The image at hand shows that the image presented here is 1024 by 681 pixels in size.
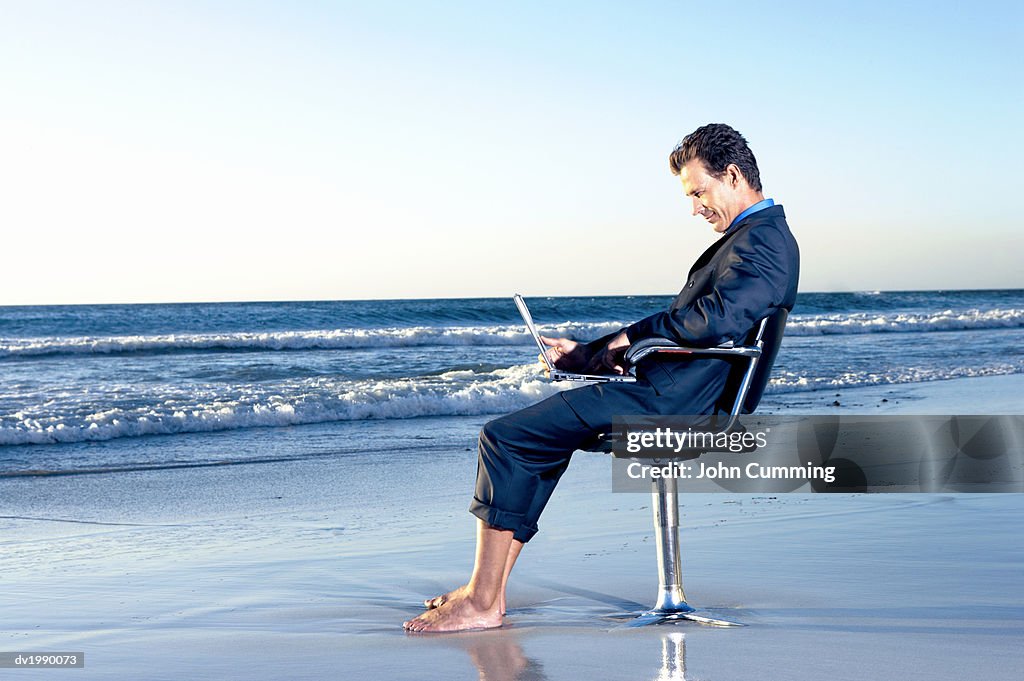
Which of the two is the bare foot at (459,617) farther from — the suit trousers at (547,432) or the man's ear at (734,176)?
the man's ear at (734,176)

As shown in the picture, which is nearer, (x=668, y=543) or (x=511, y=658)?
(x=511, y=658)

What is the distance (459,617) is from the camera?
3037 mm

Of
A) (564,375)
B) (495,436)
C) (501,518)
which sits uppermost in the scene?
(564,375)

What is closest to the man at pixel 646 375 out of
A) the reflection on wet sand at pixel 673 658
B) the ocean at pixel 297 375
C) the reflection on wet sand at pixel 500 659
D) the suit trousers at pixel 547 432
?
the suit trousers at pixel 547 432

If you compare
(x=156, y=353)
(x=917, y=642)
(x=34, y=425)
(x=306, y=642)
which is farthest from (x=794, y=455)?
(x=156, y=353)

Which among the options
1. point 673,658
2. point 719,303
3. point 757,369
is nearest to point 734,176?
point 719,303

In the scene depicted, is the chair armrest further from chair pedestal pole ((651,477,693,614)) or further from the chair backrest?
chair pedestal pole ((651,477,693,614))

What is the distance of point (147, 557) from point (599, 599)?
6.28ft

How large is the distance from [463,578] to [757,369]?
1.50 meters

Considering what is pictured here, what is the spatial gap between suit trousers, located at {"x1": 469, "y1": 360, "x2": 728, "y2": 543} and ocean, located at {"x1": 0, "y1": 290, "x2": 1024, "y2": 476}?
4.74m

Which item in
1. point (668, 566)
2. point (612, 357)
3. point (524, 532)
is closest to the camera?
point (612, 357)

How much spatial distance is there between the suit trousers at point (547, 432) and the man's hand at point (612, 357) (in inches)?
1.9

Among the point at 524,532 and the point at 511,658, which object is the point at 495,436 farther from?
the point at 511,658

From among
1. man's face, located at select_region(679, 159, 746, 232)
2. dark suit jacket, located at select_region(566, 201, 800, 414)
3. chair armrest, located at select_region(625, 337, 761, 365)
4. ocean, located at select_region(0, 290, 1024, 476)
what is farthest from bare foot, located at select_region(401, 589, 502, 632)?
ocean, located at select_region(0, 290, 1024, 476)
